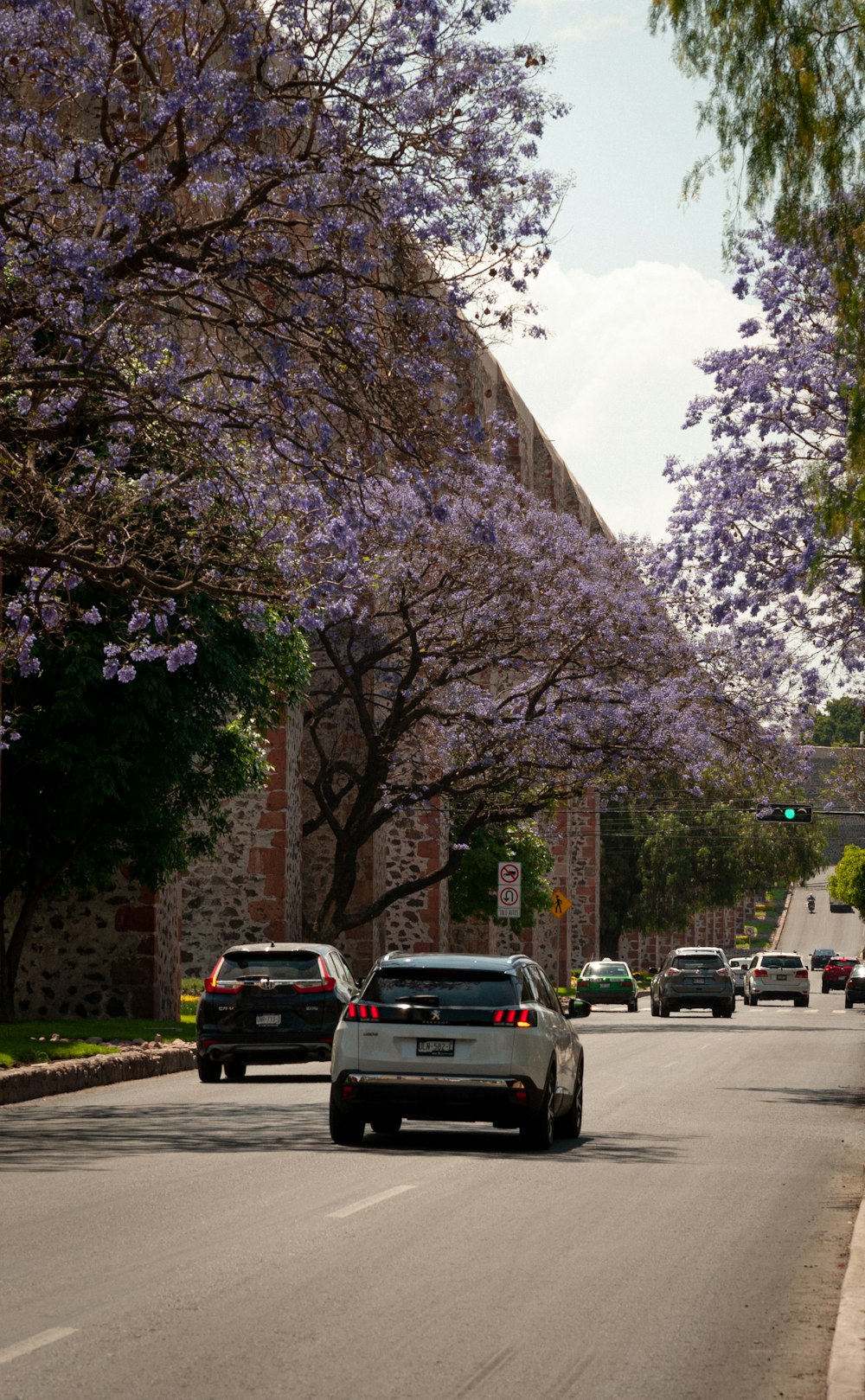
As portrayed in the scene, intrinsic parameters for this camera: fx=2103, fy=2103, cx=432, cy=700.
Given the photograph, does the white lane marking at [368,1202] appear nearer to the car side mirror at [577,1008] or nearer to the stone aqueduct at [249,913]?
the car side mirror at [577,1008]

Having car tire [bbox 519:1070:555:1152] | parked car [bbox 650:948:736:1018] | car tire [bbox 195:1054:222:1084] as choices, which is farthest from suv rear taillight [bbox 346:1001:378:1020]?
parked car [bbox 650:948:736:1018]

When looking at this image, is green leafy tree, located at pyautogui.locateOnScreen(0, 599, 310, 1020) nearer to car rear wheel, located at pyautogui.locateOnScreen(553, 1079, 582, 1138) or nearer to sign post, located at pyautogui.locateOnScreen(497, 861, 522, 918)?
car rear wheel, located at pyautogui.locateOnScreen(553, 1079, 582, 1138)

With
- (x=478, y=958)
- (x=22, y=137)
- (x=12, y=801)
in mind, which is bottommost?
(x=478, y=958)

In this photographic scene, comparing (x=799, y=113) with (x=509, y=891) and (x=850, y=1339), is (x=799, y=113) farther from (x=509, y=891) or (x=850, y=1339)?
(x=509, y=891)

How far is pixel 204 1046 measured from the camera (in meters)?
23.8

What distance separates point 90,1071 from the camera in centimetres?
2330

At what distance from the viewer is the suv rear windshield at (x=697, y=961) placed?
165 ft

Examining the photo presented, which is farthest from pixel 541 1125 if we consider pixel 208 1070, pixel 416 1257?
pixel 208 1070

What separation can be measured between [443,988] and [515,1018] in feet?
2.03

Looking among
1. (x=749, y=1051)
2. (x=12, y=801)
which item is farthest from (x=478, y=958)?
(x=749, y=1051)

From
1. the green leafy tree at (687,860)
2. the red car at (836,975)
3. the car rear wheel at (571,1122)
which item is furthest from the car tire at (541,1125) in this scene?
the red car at (836,975)

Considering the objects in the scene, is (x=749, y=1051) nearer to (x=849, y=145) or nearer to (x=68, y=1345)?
(x=849, y=145)

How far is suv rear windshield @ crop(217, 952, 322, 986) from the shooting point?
23.9 meters

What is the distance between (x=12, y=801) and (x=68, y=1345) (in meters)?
21.7
